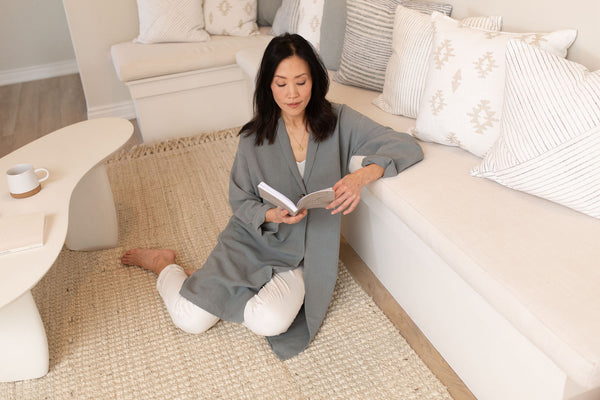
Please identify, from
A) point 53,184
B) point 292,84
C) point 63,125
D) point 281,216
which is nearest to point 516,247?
point 281,216

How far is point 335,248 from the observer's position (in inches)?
65.1

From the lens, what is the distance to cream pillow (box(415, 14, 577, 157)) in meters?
1.50

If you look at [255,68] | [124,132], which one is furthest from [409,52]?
[124,132]

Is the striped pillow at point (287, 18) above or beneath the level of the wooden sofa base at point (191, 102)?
above

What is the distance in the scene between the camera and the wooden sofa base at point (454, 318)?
118 centimetres

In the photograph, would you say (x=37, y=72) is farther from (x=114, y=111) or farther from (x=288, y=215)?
(x=288, y=215)

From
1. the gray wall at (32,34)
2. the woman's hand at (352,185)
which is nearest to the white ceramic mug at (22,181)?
the woman's hand at (352,185)

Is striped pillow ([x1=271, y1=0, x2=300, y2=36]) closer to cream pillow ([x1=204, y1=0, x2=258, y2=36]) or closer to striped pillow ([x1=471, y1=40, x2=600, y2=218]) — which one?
cream pillow ([x1=204, y1=0, x2=258, y2=36])

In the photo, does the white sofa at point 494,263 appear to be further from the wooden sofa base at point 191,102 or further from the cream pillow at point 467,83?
the wooden sofa base at point 191,102

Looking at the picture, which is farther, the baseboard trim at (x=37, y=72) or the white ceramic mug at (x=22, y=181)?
the baseboard trim at (x=37, y=72)

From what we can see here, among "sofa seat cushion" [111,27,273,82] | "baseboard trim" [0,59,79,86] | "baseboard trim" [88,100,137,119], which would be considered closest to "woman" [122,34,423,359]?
"sofa seat cushion" [111,27,273,82]

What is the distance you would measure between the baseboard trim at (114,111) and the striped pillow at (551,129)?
2547 mm

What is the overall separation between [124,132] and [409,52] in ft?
3.64

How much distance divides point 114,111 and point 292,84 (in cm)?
213
